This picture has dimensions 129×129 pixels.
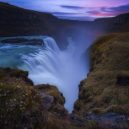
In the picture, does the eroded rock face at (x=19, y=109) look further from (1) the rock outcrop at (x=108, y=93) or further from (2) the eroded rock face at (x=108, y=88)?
(2) the eroded rock face at (x=108, y=88)

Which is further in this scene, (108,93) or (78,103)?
(78,103)

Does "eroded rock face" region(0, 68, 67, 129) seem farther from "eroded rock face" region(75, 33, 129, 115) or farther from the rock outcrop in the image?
"eroded rock face" region(75, 33, 129, 115)

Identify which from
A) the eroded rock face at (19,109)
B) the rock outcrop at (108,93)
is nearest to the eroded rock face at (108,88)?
the rock outcrop at (108,93)

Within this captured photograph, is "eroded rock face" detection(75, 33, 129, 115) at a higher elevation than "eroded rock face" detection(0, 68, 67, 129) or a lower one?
higher

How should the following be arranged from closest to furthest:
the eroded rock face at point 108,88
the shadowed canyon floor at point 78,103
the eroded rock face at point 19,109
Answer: the eroded rock face at point 19,109, the shadowed canyon floor at point 78,103, the eroded rock face at point 108,88

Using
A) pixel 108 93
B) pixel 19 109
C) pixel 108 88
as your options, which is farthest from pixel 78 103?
pixel 19 109

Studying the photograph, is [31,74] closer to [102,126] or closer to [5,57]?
[5,57]

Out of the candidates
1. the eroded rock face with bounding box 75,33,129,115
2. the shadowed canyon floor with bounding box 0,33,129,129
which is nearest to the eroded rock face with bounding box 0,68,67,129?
the shadowed canyon floor with bounding box 0,33,129,129

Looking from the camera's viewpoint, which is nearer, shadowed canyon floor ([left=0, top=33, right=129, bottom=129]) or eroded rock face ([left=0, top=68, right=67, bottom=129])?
eroded rock face ([left=0, top=68, right=67, bottom=129])

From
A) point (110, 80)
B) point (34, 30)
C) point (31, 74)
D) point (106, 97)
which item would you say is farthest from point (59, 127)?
point (34, 30)

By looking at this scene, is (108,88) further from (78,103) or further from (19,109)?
(19,109)

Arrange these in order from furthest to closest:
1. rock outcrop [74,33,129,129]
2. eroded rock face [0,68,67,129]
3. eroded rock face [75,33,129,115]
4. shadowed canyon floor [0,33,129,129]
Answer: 1. eroded rock face [75,33,129,115]
2. rock outcrop [74,33,129,129]
3. shadowed canyon floor [0,33,129,129]
4. eroded rock face [0,68,67,129]

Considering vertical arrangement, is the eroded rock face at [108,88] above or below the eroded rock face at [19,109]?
above

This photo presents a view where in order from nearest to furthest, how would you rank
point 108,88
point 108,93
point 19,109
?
point 19,109, point 108,93, point 108,88
